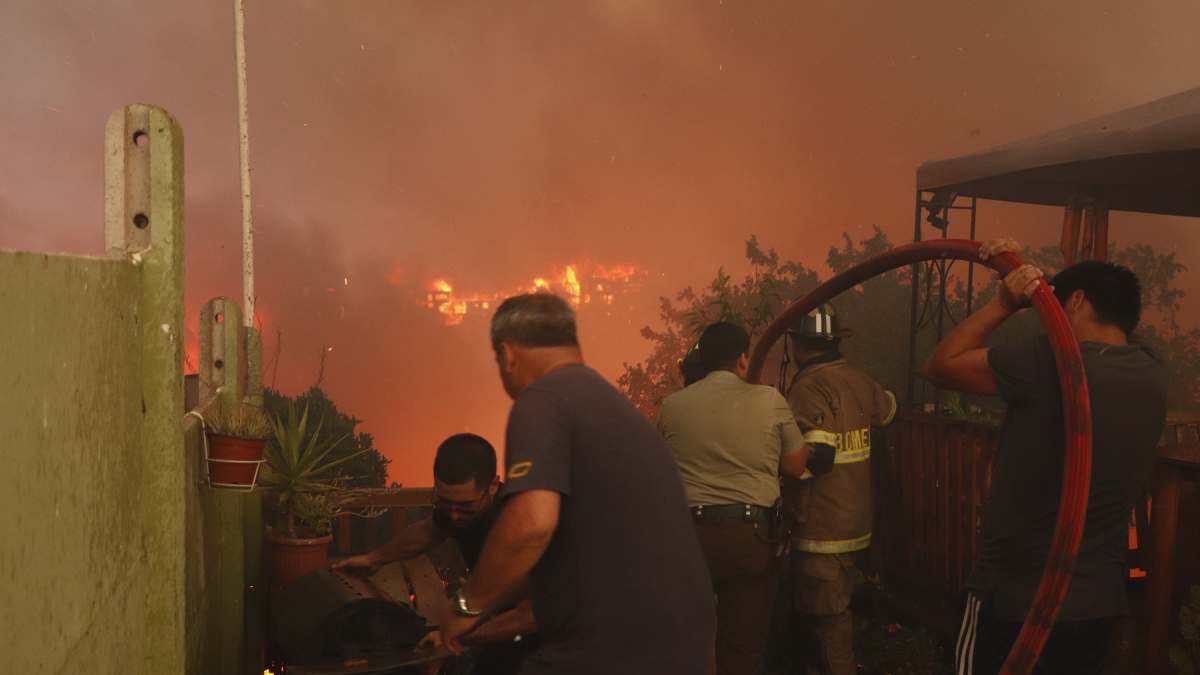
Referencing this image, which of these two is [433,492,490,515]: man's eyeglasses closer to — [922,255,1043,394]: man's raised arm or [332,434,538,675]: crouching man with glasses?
[332,434,538,675]: crouching man with glasses

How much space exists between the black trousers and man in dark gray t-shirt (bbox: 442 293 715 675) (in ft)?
4.02

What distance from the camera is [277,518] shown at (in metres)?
6.80

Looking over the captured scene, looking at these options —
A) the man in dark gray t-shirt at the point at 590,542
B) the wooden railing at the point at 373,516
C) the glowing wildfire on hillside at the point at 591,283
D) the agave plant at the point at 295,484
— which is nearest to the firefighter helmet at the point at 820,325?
the wooden railing at the point at 373,516

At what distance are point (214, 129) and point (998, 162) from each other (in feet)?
114

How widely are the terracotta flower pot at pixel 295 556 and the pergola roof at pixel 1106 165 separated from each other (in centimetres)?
527

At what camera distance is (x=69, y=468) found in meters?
2.14

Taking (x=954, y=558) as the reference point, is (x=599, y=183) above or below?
above

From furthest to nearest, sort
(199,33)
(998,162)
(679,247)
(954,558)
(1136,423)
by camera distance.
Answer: (199,33), (679,247), (998,162), (954,558), (1136,423)

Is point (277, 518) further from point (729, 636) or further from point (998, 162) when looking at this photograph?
Result: point (998, 162)

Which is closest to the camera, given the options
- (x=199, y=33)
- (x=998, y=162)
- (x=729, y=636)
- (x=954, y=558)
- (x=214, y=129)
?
(x=729, y=636)

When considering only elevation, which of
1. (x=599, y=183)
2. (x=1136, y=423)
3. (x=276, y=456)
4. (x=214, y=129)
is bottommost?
(x=276, y=456)

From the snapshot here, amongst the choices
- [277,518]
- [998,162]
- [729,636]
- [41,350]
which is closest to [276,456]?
[277,518]

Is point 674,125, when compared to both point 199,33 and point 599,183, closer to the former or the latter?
point 599,183

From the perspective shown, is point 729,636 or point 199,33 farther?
point 199,33
